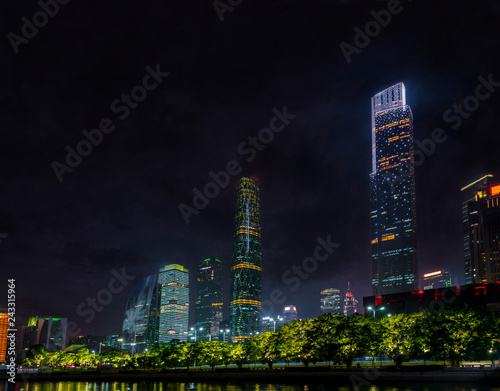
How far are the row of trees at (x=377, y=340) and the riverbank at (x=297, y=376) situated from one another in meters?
5.01

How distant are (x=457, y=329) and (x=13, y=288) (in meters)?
74.6

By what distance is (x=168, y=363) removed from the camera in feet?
389

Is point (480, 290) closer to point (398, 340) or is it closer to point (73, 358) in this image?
point (398, 340)

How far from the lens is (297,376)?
88.4 metres

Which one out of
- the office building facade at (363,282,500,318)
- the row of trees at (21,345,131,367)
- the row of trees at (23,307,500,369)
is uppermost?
the office building facade at (363,282,500,318)

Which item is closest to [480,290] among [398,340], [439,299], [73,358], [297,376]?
[439,299]

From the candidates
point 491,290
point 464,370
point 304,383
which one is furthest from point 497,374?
point 491,290

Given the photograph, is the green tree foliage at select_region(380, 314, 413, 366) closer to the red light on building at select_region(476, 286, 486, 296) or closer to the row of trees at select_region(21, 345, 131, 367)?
the red light on building at select_region(476, 286, 486, 296)

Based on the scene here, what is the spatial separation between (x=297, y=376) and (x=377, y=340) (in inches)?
704

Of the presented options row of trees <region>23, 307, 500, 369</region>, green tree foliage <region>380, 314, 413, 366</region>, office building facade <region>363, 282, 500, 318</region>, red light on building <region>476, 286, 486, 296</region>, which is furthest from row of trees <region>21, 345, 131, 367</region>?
red light on building <region>476, 286, 486, 296</region>

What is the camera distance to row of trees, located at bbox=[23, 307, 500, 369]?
253 feet

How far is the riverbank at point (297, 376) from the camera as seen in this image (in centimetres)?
7069

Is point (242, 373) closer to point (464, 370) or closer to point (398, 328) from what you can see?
point (398, 328)

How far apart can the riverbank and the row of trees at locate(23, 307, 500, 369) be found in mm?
5008
